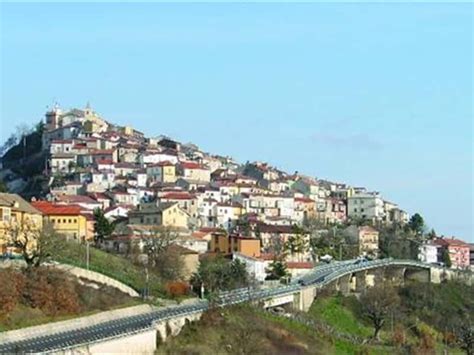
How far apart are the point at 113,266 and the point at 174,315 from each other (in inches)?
557

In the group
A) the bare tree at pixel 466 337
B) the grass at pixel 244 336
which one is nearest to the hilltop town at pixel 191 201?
the bare tree at pixel 466 337

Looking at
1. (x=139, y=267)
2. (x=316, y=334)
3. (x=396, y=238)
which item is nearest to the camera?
(x=316, y=334)

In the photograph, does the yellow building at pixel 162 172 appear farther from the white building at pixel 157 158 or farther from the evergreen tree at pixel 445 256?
the evergreen tree at pixel 445 256

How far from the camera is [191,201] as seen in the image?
99750mm

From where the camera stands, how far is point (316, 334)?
5697 centimetres

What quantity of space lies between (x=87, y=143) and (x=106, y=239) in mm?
43564

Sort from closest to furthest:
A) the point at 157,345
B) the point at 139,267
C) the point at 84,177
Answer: the point at 157,345 < the point at 139,267 < the point at 84,177

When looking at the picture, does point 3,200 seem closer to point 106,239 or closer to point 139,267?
point 139,267

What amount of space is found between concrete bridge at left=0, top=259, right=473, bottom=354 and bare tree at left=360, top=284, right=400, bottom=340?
204cm

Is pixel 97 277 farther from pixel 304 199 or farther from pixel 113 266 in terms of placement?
pixel 304 199

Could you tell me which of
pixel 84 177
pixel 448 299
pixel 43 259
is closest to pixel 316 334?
pixel 43 259

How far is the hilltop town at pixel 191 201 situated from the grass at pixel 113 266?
469cm

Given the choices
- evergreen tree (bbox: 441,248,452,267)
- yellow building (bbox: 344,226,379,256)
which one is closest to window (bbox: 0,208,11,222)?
yellow building (bbox: 344,226,379,256)

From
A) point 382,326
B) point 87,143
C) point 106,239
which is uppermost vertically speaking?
point 87,143
